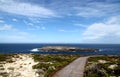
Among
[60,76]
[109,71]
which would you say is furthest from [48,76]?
[109,71]

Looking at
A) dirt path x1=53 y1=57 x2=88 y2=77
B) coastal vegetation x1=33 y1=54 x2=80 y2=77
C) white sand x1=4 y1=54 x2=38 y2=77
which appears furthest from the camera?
coastal vegetation x1=33 y1=54 x2=80 y2=77

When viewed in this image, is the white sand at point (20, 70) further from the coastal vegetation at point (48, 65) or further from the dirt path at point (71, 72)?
the dirt path at point (71, 72)

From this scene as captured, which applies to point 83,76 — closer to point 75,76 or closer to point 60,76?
point 75,76

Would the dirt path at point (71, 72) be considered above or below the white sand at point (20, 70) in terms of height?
above

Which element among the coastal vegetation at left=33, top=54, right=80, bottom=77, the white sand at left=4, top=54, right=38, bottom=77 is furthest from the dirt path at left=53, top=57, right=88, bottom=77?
the white sand at left=4, top=54, right=38, bottom=77

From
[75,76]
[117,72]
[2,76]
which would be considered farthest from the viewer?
[117,72]

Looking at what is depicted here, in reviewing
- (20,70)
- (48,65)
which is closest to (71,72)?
(48,65)

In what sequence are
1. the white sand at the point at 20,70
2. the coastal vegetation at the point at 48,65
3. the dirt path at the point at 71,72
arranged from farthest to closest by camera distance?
the coastal vegetation at the point at 48,65
the white sand at the point at 20,70
the dirt path at the point at 71,72

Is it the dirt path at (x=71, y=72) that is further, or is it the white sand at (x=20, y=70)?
the white sand at (x=20, y=70)

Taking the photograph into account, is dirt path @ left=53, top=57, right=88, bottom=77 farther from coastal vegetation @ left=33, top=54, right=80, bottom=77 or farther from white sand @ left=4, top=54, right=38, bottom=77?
white sand @ left=4, top=54, right=38, bottom=77

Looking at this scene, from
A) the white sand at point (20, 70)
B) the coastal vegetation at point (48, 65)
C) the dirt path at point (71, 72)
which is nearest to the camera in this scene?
the dirt path at point (71, 72)

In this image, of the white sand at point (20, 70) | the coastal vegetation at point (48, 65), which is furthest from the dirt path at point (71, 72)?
the white sand at point (20, 70)
